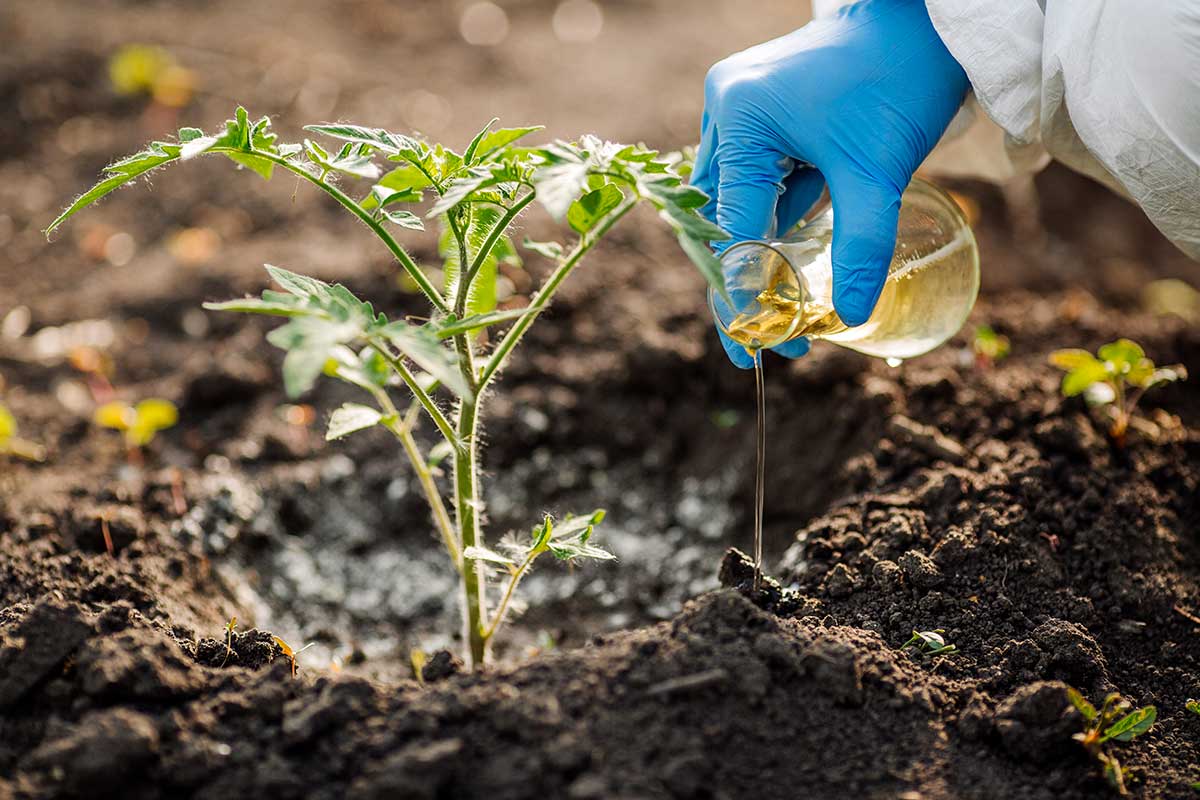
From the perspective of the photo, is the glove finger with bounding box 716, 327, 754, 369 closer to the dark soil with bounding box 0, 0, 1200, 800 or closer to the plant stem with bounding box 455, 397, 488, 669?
the dark soil with bounding box 0, 0, 1200, 800

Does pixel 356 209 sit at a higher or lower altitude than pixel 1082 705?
higher

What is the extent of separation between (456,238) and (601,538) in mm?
1218

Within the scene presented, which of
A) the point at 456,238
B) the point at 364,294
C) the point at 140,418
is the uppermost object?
the point at 456,238

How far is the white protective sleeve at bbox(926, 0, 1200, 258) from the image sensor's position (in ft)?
6.55

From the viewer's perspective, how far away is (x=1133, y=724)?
1.65 metres

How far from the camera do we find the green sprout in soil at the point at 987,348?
8.66 ft

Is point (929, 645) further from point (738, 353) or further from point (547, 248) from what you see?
point (547, 248)

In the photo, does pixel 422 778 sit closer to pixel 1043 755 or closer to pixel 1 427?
pixel 1043 755

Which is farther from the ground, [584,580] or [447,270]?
[447,270]

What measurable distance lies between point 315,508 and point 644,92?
2943 mm

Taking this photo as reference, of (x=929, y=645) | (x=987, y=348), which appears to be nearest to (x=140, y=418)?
(x=929, y=645)

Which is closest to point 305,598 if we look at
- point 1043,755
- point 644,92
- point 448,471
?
point 448,471

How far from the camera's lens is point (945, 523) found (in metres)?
2.15

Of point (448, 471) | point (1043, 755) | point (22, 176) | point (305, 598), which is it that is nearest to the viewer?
point (1043, 755)
